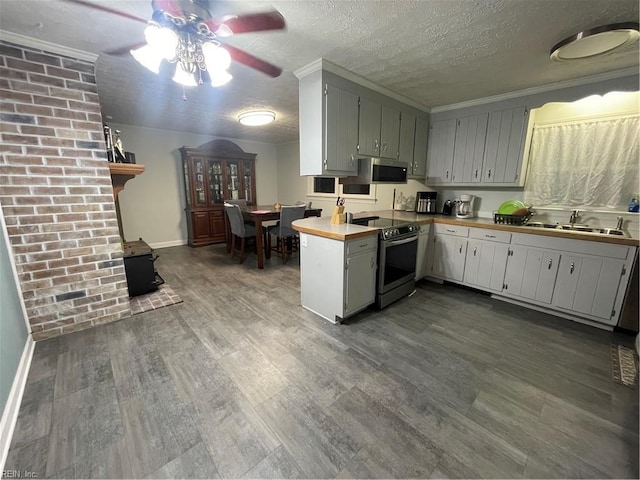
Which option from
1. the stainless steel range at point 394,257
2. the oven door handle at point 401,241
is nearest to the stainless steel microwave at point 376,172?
the stainless steel range at point 394,257

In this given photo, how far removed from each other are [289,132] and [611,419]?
5.57m

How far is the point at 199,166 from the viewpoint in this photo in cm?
527

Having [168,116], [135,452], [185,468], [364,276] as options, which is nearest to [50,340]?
[135,452]

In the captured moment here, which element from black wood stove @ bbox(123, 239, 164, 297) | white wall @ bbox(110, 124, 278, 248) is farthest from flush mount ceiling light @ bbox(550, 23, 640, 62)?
white wall @ bbox(110, 124, 278, 248)

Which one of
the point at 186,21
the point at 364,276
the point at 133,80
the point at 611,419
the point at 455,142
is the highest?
the point at 133,80

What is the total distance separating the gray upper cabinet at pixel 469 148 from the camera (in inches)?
131

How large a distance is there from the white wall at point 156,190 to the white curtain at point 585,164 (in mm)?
5797

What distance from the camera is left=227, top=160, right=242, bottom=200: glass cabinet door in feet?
18.6

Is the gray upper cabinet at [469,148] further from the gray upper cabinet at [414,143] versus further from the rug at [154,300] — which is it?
the rug at [154,300]

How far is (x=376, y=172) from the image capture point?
293 centimetres

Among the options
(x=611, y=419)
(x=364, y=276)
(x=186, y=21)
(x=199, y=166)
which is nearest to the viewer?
(x=186, y=21)

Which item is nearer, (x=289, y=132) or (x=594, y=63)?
(x=594, y=63)

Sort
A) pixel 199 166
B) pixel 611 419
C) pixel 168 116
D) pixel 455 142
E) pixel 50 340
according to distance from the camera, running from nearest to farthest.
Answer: pixel 611 419 < pixel 50 340 < pixel 455 142 < pixel 168 116 < pixel 199 166

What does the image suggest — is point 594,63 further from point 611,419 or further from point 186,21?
point 186,21
